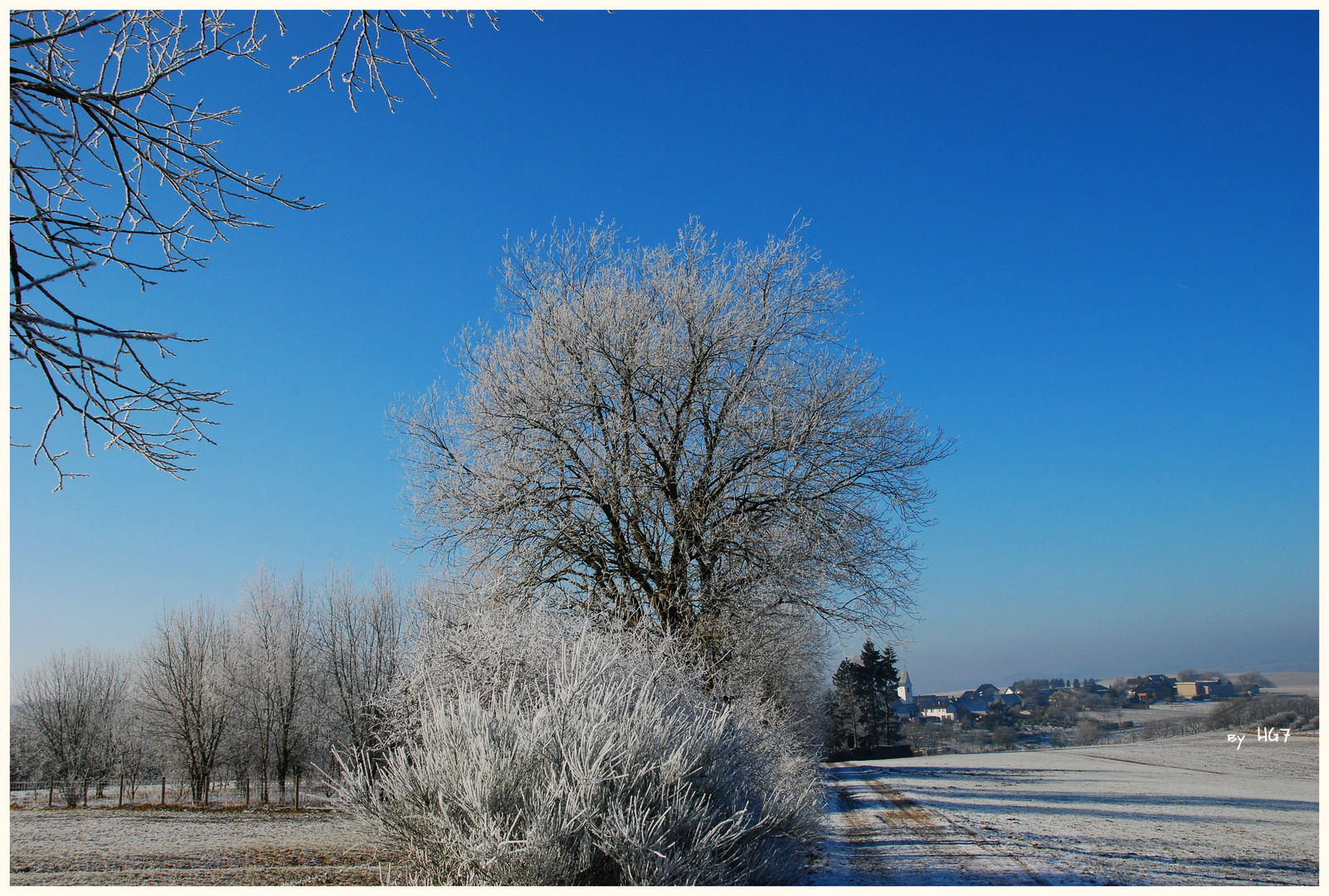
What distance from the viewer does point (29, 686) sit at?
96.1 ft

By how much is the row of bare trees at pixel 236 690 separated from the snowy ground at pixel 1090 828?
2166 cm

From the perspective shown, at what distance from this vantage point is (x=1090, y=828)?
9672mm

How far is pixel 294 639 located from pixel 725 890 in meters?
33.2

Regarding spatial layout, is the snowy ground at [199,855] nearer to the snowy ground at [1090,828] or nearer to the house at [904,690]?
the snowy ground at [1090,828]

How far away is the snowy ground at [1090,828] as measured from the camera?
21.9 feet

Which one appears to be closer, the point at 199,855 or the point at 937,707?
the point at 199,855

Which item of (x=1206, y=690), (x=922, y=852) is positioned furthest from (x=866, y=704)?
(x=922, y=852)

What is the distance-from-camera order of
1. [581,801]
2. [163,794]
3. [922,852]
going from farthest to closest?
[163,794] < [922,852] < [581,801]

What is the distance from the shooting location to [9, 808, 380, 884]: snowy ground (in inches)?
239

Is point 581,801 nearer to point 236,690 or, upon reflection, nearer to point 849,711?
point 236,690

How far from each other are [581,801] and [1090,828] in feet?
27.3

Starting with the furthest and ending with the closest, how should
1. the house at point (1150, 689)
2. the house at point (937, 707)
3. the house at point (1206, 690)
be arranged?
the house at point (937, 707) → the house at point (1150, 689) → the house at point (1206, 690)

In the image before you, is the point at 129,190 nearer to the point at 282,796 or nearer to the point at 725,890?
the point at 725,890

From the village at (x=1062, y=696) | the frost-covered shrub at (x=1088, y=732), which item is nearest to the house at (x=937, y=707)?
the village at (x=1062, y=696)
